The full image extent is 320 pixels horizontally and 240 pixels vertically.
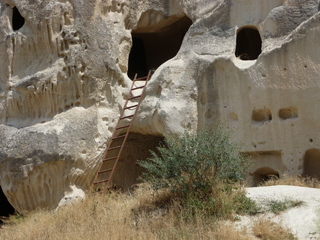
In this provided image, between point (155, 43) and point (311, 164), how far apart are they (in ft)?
19.7

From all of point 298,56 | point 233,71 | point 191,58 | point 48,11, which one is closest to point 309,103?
point 298,56

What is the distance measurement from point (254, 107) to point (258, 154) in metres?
0.85

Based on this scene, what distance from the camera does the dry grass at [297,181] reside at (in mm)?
9977

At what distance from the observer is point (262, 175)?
37.0 feet

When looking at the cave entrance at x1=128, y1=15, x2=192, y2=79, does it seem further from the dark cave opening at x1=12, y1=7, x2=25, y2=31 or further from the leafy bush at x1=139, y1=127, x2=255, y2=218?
the leafy bush at x1=139, y1=127, x2=255, y2=218

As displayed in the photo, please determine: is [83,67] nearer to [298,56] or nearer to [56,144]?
[56,144]

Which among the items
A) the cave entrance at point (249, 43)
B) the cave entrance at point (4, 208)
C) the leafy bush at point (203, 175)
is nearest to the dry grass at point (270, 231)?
the leafy bush at point (203, 175)

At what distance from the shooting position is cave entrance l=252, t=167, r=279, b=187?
11.0 meters

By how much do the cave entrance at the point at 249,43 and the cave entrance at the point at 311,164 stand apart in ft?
11.1

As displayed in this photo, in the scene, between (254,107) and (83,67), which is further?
(83,67)

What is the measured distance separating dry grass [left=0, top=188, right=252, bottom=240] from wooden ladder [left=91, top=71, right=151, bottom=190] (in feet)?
3.36

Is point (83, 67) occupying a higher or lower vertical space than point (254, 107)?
higher

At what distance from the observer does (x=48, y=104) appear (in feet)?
40.2

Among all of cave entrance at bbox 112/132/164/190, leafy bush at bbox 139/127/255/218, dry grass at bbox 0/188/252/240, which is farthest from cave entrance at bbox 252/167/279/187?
cave entrance at bbox 112/132/164/190
